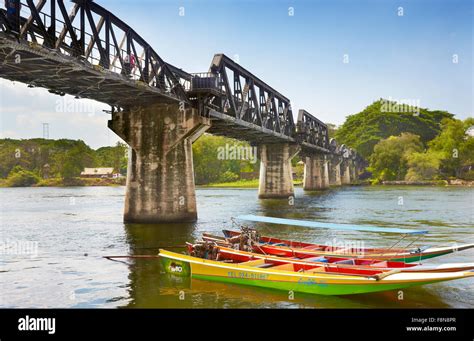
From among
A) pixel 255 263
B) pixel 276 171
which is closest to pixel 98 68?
pixel 255 263

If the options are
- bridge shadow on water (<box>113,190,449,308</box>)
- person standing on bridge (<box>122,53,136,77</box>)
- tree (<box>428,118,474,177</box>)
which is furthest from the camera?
tree (<box>428,118,474,177</box>)

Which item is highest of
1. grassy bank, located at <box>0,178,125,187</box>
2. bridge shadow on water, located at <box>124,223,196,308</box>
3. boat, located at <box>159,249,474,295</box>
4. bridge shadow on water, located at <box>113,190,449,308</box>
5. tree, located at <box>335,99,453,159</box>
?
tree, located at <box>335,99,453,159</box>

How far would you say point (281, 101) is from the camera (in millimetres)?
82688

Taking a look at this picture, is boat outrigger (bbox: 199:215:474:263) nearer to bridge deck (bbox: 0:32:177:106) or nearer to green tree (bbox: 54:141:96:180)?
bridge deck (bbox: 0:32:177:106)

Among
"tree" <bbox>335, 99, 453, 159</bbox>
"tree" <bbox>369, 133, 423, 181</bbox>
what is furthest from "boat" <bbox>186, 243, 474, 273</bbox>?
"tree" <bbox>335, 99, 453, 159</bbox>

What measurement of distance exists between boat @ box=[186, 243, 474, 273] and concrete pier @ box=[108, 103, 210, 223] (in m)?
19.5

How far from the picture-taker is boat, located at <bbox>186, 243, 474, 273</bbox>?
18.1 metres

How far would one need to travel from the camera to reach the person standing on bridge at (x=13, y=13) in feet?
80.7

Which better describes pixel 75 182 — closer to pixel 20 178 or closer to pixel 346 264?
pixel 20 178

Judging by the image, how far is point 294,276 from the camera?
63.3ft

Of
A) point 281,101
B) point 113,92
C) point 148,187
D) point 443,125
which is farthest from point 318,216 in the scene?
point 443,125

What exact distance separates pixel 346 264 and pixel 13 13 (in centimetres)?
2052

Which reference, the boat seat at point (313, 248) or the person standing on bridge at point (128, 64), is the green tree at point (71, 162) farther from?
the boat seat at point (313, 248)
